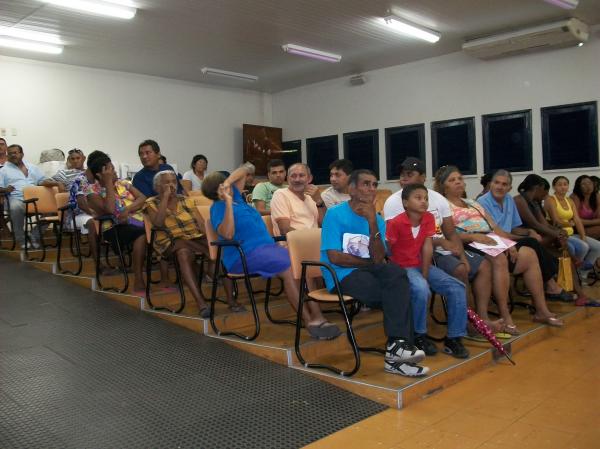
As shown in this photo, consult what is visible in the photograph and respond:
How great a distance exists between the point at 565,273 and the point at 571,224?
1121 mm

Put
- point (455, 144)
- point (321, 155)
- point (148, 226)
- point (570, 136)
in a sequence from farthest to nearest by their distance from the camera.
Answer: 1. point (321, 155)
2. point (455, 144)
3. point (570, 136)
4. point (148, 226)

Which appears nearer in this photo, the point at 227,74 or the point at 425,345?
the point at 425,345

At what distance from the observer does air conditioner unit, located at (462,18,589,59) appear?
7.06 m

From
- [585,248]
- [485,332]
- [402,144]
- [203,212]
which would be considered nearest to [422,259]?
[485,332]

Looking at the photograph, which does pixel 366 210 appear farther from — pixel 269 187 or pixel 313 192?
pixel 269 187

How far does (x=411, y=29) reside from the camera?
736 centimetres

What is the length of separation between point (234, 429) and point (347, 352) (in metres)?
1.13

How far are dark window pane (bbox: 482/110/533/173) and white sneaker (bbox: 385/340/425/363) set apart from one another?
6.00 metres

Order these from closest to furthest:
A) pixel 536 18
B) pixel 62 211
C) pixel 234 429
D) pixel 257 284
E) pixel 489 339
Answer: pixel 234 429 → pixel 489 339 → pixel 62 211 → pixel 257 284 → pixel 536 18

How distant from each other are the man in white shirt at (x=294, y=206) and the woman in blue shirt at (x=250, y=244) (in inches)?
12.1

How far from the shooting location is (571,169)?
774cm

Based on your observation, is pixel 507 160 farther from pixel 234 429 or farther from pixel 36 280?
pixel 234 429

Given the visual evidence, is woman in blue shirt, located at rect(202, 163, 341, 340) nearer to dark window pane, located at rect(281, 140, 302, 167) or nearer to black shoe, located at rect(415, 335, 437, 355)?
black shoe, located at rect(415, 335, 437, 355)

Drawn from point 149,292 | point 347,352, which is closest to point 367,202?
point 347,352
